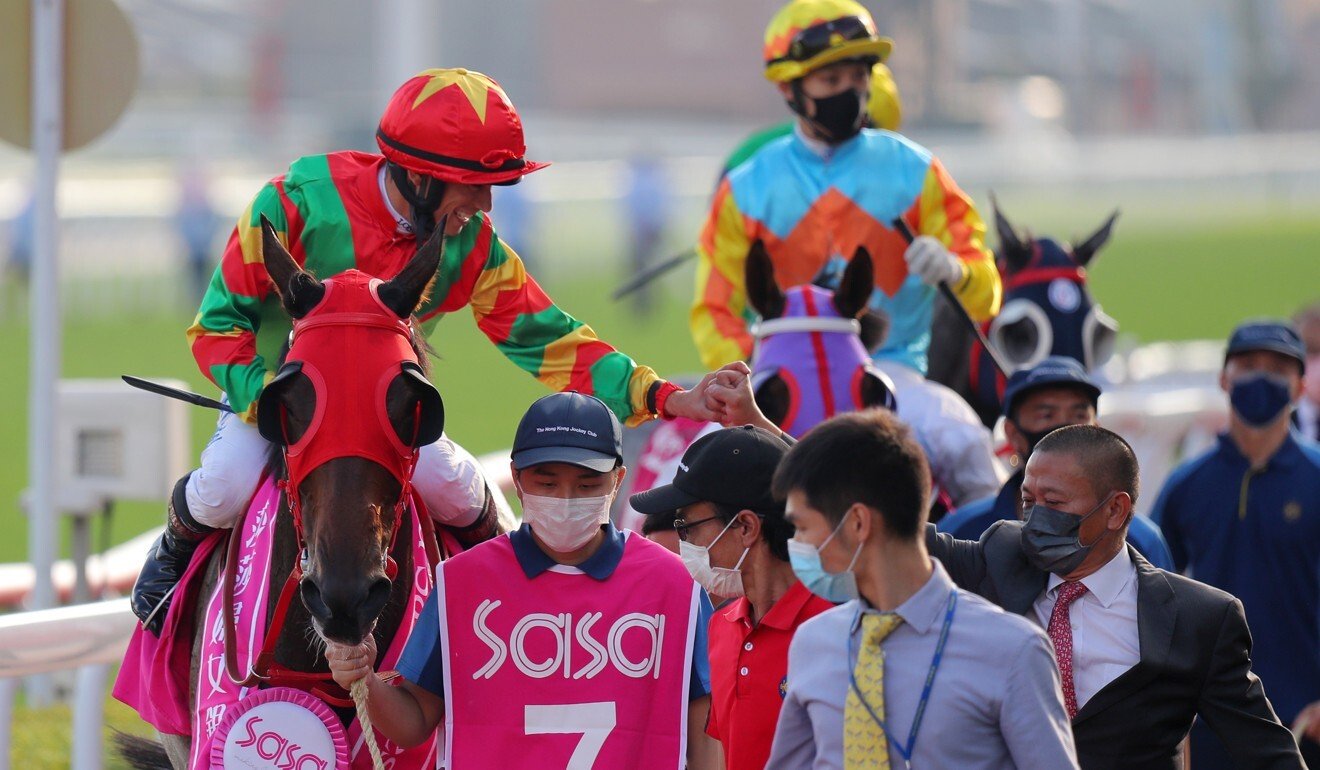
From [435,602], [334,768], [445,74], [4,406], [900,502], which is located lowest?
[4,406]

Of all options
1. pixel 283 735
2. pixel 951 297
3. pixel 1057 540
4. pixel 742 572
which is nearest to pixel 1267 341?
pixel 951 297

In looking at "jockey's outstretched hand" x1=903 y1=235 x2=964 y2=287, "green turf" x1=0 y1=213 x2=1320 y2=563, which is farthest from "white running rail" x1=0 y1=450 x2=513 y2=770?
"green turf" x1=0 y1=213 x2=1320 y2=563

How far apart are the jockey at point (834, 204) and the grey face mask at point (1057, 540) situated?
2.40 meters

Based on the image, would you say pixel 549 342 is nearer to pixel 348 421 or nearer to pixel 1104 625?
pixel 348 421

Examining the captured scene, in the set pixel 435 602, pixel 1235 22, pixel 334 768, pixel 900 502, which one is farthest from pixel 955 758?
pixel 1235 22

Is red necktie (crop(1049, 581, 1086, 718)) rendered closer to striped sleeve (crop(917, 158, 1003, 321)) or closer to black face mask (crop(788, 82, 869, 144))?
striped sleeve (crop(917, 158, 1003, 321))

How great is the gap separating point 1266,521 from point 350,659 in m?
3.41

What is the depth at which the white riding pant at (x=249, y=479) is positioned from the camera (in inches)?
147

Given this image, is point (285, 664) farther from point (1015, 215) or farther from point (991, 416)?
point (1015, 215)

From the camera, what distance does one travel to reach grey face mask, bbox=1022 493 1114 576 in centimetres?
352

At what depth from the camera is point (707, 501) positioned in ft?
12.0

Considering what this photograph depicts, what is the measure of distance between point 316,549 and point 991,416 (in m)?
3.83

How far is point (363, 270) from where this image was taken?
3971 millimetres

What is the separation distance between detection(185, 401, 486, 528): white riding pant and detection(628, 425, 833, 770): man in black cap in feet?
1.37
